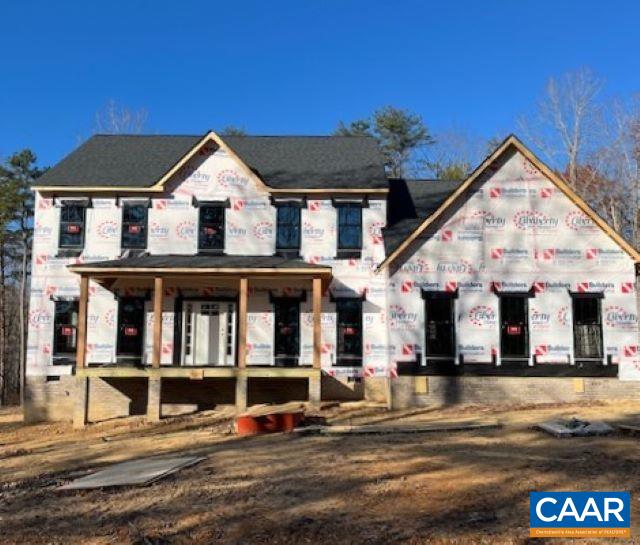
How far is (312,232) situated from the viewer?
62.2ft

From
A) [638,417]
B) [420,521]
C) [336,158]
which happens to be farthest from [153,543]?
[336,158]

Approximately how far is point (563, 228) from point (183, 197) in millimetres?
11813

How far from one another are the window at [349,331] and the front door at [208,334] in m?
3.43

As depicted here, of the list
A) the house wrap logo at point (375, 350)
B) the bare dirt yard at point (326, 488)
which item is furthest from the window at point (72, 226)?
the house wrap logo at point (375, 350)

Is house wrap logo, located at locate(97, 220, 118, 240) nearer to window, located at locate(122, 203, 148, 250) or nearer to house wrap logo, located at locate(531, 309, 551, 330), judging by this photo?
window, located at locate(122, 203, 148, 250)

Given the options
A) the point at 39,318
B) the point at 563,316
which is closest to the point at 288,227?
the point at 39,318

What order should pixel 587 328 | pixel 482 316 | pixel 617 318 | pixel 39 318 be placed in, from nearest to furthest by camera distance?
pixel 617 318 → pixel 587 328 → pixel 482 316 → pixel 39 318

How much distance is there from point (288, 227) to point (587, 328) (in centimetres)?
950

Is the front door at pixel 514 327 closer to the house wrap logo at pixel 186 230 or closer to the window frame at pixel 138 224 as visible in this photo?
the house wrap logo at pixel 186 230

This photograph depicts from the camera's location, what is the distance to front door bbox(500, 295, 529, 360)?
16750mm

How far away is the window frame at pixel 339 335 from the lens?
59.9 feet

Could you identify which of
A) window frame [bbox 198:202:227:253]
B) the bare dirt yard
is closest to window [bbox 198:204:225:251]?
window frame [bbox 198:202:227:253]

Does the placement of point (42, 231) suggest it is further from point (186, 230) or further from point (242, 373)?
point (242, 373)

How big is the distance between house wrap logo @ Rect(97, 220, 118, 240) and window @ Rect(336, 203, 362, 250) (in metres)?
7.31
